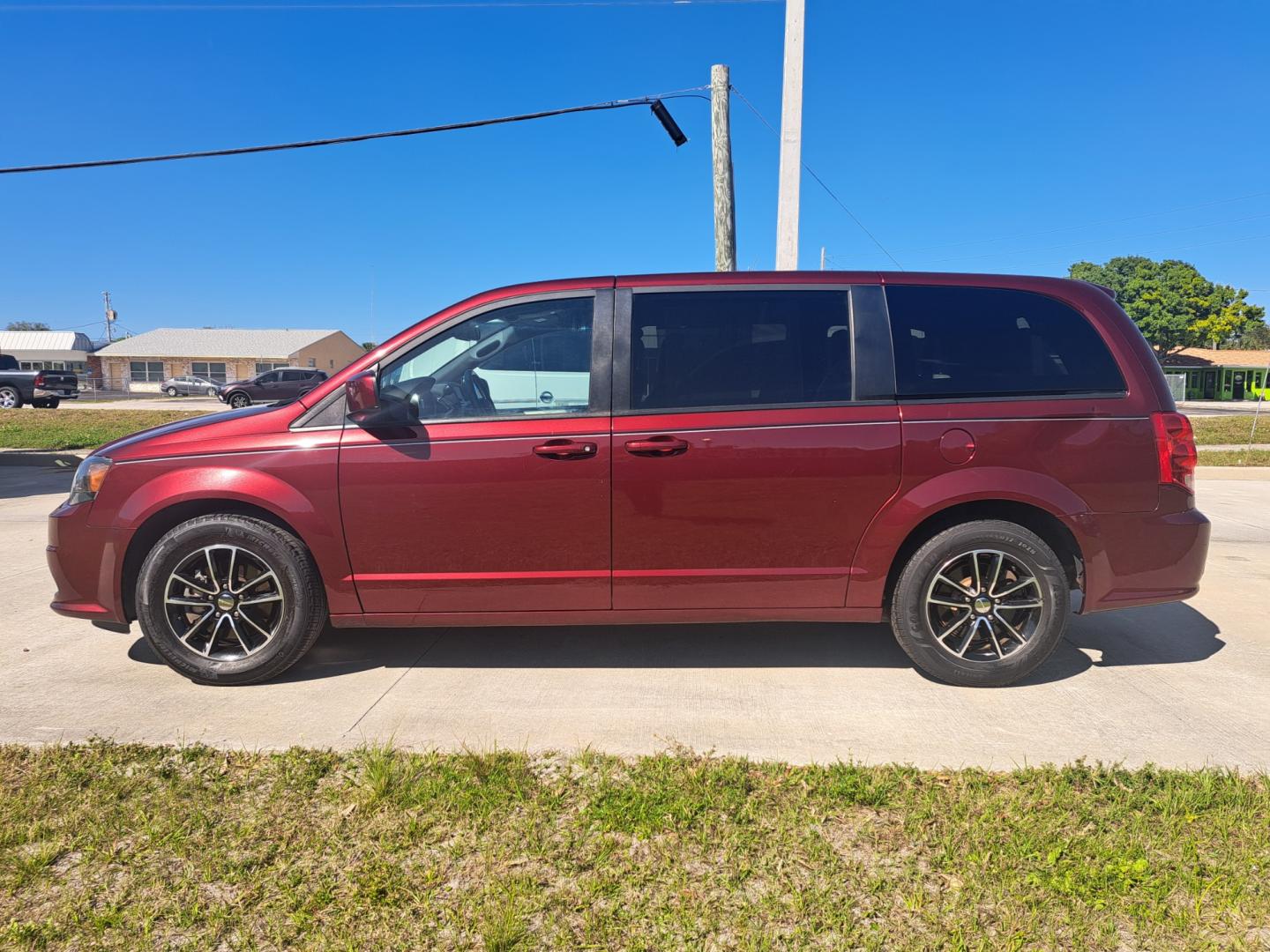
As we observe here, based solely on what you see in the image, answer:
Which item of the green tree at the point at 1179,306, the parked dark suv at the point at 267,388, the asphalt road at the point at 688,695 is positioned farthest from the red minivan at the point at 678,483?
the green tree at the point at 1179,306

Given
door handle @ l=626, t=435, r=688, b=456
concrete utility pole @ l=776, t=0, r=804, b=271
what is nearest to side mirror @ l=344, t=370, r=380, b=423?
door handle @ l=626, t=435, r=688, b=456

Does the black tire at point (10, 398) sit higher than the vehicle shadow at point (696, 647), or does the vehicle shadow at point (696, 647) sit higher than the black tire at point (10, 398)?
the black tire at point (10, 398)

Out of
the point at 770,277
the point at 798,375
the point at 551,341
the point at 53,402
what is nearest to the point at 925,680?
the point at 798,375

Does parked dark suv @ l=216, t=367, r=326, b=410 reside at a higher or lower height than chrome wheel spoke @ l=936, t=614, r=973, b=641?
higher

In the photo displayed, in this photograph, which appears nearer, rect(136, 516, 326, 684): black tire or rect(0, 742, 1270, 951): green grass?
rect(0, 742, 1270, 951): green grass

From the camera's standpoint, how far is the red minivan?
3680 mm

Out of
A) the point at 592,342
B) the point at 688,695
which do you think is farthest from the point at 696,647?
the point at 592,342

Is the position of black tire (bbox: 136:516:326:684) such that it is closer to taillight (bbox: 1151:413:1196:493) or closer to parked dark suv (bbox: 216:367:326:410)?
taillight (bbox: 1151:413:1196:493)

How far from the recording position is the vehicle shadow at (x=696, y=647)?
4172mm

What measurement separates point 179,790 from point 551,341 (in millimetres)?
2340

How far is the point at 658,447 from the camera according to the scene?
364cm

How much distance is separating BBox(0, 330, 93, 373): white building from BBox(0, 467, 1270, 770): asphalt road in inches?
3102

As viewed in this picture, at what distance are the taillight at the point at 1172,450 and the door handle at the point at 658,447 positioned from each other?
2207 millimetres

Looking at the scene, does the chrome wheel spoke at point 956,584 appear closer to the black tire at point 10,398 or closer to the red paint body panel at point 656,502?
the red paint body panel at point 656,502
